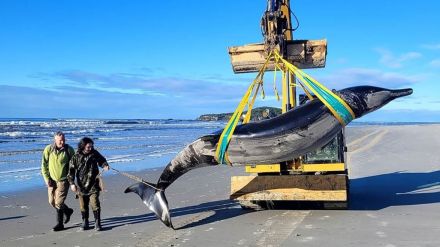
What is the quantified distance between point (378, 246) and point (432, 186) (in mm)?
6248

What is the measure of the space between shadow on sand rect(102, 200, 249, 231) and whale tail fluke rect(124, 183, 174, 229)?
1.38 ft

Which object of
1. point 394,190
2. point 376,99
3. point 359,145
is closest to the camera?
point 376,99

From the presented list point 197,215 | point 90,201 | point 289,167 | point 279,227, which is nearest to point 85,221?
point 90,201

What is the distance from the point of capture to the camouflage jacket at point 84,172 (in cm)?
839

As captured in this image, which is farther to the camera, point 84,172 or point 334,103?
point 84,172

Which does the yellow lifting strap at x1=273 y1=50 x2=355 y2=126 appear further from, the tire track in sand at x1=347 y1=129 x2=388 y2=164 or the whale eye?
the tire track in sand at x1=347 y1=129 x2=388 y2=164

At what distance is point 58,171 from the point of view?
855 centimetres

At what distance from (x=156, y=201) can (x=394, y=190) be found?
655 centimetres

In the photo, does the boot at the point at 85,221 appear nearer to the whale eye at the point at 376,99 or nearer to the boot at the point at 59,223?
the boot at the point at 59,223

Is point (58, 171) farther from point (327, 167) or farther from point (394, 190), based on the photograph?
point (394, 190)

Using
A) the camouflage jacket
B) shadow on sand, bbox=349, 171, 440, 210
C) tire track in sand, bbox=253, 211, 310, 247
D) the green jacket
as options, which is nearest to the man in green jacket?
the green jacket

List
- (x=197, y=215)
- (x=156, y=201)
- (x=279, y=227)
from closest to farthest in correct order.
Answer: (x=279, y=227), (x=156, y=201), (x=197, y=215)

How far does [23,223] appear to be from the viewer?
9211 millimetres

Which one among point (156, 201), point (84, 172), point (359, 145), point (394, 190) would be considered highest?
point (84, 172)
